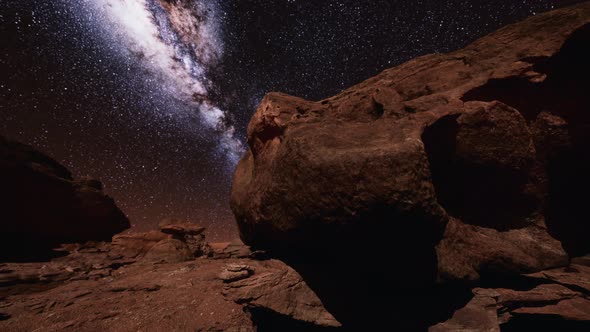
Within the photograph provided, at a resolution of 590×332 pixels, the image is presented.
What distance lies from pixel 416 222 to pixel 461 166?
2.19 m

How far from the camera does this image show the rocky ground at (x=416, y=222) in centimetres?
345

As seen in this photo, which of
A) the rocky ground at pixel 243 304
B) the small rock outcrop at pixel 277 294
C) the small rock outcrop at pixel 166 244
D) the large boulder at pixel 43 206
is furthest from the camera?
the large boulder at pixel 43 206

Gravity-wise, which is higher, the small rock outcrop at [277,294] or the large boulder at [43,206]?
the large boulder at [43,206]

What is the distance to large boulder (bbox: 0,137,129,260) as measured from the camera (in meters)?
10.2

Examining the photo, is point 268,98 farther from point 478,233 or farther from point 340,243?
point 478,233

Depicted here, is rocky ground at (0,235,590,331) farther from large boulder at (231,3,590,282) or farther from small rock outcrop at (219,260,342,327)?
large boulder at (231,3,590,282)

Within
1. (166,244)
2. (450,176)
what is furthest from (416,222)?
(166,244)

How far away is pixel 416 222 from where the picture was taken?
3.22 metres

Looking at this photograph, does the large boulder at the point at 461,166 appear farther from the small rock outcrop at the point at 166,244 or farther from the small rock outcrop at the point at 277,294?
the small rock outcrop at the point at 166,244

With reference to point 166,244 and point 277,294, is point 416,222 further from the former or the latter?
point 166,244

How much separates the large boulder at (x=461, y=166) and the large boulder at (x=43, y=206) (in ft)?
34.6

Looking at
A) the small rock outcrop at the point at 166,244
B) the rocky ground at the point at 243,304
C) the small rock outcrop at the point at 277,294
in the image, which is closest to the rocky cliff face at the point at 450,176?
the small rock outcrop at the point at 277,294

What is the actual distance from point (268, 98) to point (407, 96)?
3.32 meters

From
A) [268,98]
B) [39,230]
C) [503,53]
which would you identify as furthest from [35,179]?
[503,53]
